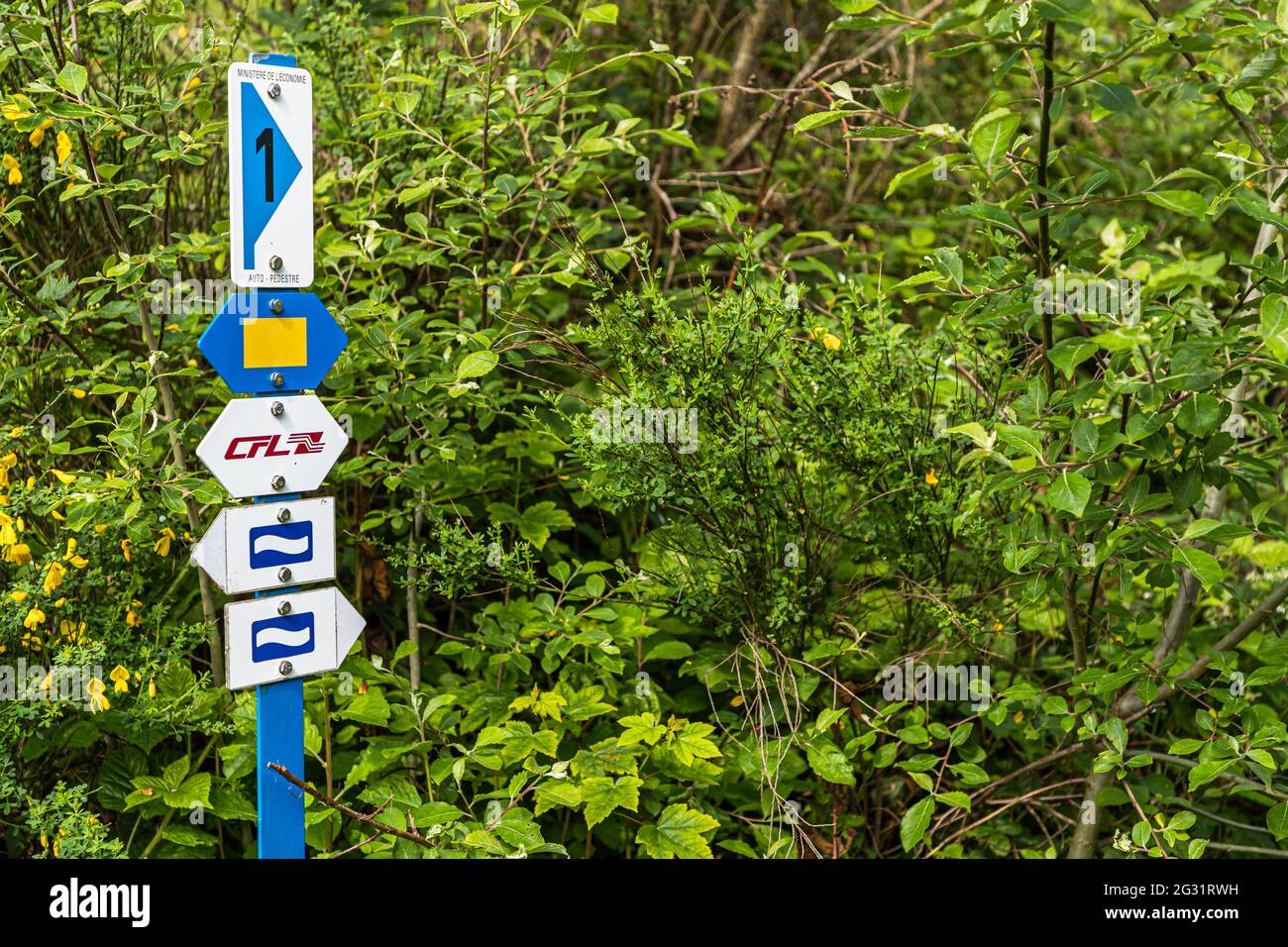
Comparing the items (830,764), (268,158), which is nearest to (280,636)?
(268,158)

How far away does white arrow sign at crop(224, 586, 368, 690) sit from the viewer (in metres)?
2.75

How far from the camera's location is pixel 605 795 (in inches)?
134

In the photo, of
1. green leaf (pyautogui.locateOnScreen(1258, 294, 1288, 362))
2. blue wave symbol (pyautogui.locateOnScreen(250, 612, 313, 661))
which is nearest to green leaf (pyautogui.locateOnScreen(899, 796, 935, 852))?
green leaf (pyautogui.locateOnScreen(1258, 294, 1288, 362))

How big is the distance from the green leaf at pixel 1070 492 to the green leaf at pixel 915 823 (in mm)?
1216

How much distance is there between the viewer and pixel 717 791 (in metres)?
3.82

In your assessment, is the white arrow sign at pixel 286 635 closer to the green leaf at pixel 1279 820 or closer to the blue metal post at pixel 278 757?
the blue metal post at pixel 278 757

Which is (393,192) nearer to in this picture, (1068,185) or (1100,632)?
(1068,185)

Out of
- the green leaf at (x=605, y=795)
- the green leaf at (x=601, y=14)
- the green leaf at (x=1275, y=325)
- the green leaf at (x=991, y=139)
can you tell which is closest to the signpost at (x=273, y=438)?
the green leaf at (x=605, y=795)

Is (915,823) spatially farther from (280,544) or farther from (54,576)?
(54,576)

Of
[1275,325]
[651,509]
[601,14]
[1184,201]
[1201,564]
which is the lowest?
[1201,564]

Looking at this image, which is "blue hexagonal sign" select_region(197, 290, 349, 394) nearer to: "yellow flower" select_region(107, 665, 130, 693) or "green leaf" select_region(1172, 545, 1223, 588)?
"yellow flower" select_region(107, 665, 130, 693)

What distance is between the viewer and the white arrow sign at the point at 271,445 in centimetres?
272

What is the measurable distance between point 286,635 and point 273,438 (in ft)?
1.62
